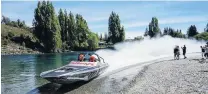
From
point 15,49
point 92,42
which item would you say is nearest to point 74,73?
point 15,49

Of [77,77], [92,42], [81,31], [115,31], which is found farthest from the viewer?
[81,31]

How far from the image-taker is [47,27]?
398 feet

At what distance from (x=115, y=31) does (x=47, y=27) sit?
3007cm

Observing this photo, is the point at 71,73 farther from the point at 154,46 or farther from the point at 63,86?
the point at 154,46

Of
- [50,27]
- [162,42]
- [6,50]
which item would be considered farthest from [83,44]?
[162,42]

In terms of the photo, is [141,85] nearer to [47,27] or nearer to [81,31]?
[47,27]

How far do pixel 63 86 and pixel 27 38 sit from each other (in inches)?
4201

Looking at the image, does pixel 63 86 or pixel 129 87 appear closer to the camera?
pixel 129 87

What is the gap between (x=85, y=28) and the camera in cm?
14125

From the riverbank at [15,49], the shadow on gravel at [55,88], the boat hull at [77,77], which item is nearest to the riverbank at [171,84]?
the boat hull at [77,77]

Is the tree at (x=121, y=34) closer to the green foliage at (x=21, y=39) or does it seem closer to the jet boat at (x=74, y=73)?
the green foliage at (x=21, y=39)

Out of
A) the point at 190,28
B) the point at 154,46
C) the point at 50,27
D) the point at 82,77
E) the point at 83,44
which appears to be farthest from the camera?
the point at 190,28

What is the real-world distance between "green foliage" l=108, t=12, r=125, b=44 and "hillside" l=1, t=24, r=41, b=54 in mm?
31944

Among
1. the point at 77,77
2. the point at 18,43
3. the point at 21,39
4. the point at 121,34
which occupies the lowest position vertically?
the point at 77,77
